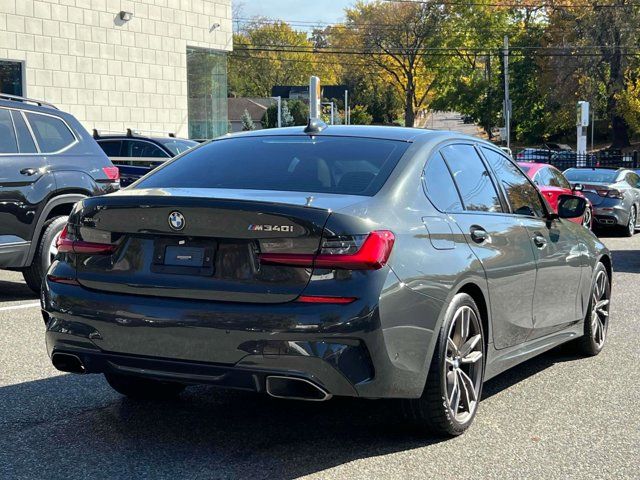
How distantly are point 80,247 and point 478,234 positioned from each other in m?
2.14

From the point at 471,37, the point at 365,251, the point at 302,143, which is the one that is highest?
the point at 471,37

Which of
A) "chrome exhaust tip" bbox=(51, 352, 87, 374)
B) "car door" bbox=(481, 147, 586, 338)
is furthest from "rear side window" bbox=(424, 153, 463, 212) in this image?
"chrome exhaust tip" bbox=(51, 352, 87, 374)

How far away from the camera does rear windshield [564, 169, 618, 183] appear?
19.9 meters

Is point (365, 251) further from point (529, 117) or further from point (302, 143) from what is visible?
point (529, 117)

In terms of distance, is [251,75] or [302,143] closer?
[302,143]

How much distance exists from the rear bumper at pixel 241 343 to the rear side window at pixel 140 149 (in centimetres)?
1300

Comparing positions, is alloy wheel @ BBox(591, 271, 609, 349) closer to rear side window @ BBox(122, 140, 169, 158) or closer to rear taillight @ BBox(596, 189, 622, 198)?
rear side window @ BBox(122, 140, 169, 158)

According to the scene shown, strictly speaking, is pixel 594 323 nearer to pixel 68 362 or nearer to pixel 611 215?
pixel 68 362

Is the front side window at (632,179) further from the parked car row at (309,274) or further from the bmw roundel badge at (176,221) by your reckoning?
the bmw roundel badge at (176,221)

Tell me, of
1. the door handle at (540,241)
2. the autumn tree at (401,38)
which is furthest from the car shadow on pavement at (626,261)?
the autumn tree at (401,38)

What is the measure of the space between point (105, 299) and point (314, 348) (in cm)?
107

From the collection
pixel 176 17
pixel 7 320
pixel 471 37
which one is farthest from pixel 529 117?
pixel 7 320

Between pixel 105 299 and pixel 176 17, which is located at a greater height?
pixel 176 17

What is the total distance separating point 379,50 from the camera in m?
83.7
